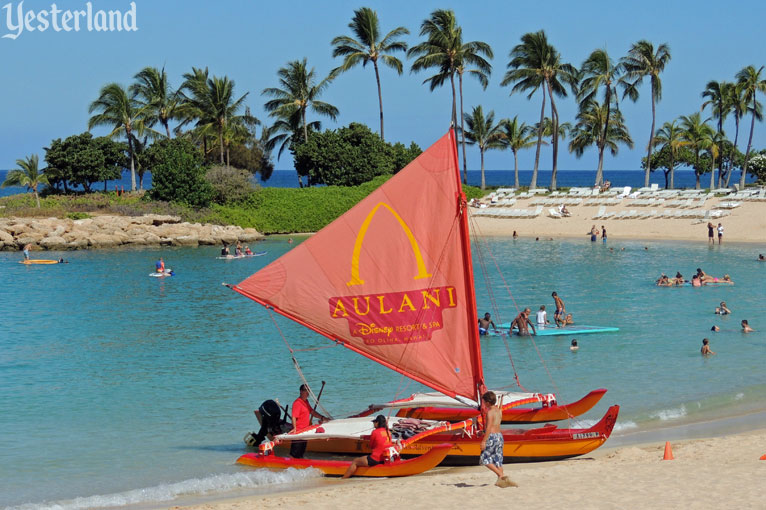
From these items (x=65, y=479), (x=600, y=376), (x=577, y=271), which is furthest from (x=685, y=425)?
(x=577, y=271)

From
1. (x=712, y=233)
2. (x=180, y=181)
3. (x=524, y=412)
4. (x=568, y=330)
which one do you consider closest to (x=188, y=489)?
(x=524, y=412)

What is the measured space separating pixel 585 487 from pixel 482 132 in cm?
8915

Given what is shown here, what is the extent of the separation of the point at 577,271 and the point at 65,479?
38.5m

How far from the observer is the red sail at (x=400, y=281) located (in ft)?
52.6

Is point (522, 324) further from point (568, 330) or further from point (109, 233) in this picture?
point (109, 233)

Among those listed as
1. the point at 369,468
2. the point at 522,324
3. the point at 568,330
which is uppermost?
the point at 522,324

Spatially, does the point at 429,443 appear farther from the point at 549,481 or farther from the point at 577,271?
the point at 577,271

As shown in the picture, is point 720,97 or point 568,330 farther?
point 720,97

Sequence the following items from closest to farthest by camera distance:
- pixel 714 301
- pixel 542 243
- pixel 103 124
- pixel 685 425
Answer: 1. pixel 685 425
2. pixel 714 301
3. pixel 542 243
4. pixel 103 124

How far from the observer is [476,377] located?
16625 mm

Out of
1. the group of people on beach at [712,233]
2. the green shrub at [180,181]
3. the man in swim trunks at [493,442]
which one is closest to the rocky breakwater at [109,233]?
Answer: the green shrub at [180,181]

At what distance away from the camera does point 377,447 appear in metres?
16.0

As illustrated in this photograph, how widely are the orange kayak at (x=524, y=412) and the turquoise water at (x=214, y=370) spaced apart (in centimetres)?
111

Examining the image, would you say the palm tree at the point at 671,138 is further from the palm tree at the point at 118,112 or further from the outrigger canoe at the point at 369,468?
the outrigger canoe at the point at 369,468
